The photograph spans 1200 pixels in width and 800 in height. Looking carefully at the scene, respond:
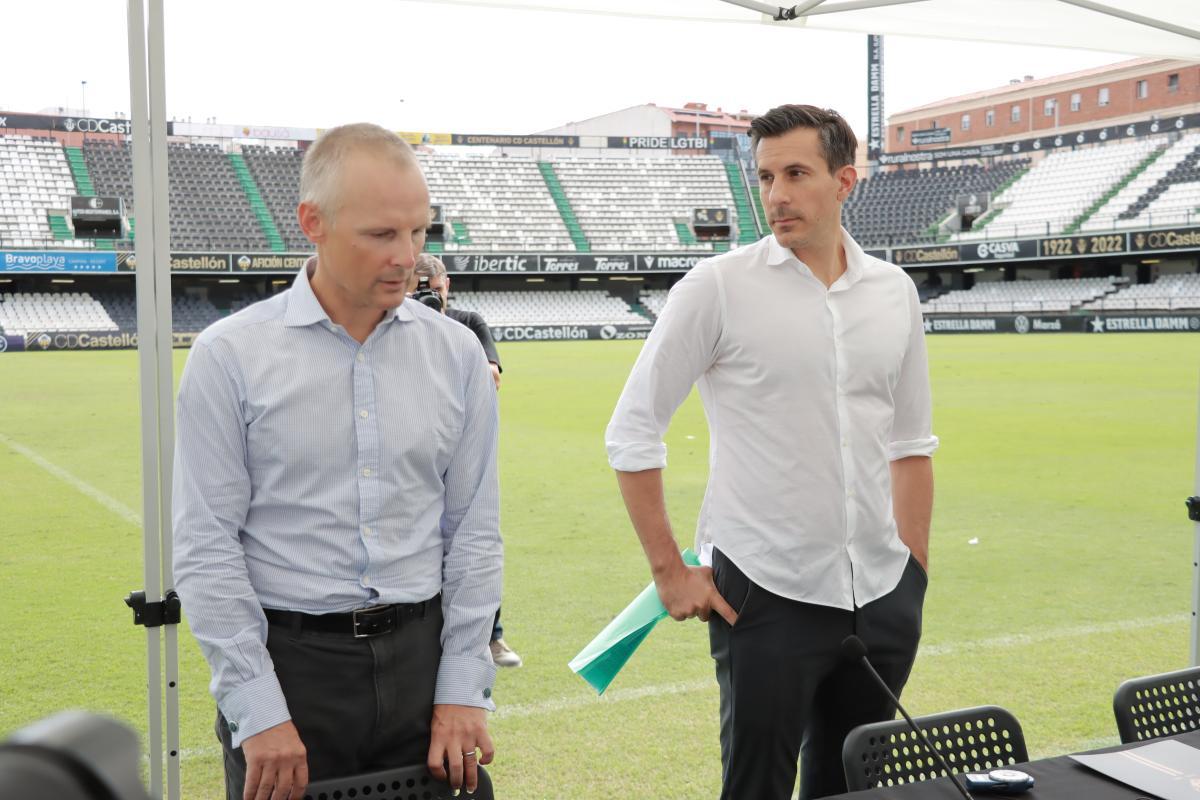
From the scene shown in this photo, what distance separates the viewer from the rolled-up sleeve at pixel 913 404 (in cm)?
244

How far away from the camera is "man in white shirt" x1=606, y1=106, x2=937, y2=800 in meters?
2.18

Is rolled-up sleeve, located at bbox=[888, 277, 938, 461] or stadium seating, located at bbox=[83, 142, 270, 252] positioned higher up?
stadium seating, located at bbox=[83, 142, 270, 252]

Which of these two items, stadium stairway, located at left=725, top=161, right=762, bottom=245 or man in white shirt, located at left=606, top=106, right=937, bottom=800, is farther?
stadium stairway, located at left=725, top=161, right=762, bottom=245

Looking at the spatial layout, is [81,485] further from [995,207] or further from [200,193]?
[995,207]

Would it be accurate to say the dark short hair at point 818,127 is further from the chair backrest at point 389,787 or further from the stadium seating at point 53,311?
the stadium seating at point 53,311

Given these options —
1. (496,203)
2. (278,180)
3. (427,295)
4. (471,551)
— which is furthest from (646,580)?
(496,203)

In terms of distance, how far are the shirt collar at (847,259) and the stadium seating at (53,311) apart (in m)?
32.0

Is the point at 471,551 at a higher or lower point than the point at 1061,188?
lower

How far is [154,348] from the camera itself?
246 cm

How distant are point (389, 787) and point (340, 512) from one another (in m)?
0.44

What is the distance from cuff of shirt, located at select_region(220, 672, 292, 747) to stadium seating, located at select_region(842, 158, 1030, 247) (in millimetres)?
43585

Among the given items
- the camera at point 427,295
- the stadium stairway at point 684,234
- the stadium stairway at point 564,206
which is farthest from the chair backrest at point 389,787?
the stadium stairway at point 684,234

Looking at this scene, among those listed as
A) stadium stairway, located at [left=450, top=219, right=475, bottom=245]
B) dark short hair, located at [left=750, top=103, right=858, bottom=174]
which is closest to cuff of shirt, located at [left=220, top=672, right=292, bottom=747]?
dark short hair, located at [left=750, top=103, right=858, bottom=174]

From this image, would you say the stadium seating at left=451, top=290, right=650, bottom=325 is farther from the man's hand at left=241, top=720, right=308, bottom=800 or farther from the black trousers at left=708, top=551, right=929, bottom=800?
the man's hand at left=241, top=720, right=308, bottom=800
